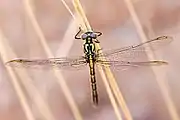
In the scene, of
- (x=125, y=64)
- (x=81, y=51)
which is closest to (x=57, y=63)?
(x=81, y=51)

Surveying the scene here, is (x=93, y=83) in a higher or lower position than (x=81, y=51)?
lower

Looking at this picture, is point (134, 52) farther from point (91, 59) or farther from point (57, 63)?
point (57, 63)

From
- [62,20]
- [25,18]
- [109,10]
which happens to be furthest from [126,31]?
[25,18]

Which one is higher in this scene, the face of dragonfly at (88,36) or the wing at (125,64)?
the face of dragonfly at (88,36)

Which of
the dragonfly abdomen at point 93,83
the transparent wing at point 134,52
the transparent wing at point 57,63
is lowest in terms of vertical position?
the dragonfly abdomen at point 93,83

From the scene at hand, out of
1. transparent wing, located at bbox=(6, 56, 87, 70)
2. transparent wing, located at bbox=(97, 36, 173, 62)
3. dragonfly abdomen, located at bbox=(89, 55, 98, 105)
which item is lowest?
dragonfly abdomen, located at bbox=(89, 55, 98, 105)

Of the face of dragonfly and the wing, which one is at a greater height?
the face of dragonfly
